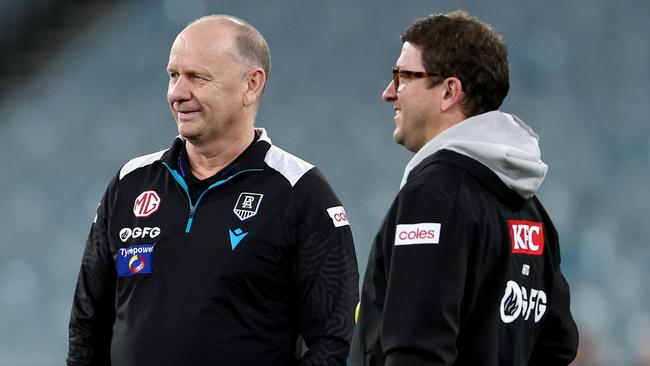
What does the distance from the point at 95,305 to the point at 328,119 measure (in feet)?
11.0

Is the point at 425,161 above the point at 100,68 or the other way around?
the other way around

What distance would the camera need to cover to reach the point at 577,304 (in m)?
5.31

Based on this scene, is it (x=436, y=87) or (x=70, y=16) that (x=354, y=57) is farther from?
(x=436, y=87)

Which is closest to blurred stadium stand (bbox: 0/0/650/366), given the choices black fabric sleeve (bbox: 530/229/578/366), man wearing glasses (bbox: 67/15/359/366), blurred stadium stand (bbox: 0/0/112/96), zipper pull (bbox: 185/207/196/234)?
blurred stadium stand (bbox: 0/0/112/96)

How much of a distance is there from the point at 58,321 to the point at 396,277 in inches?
141

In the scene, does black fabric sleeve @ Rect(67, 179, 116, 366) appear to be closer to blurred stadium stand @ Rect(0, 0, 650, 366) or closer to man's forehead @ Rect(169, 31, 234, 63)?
man's forehead @ Rect(169, 31, 234, 63)

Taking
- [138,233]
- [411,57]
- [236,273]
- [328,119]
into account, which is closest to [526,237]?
[411,57]

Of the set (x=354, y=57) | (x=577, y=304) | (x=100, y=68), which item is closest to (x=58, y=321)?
(x=100, y=68)

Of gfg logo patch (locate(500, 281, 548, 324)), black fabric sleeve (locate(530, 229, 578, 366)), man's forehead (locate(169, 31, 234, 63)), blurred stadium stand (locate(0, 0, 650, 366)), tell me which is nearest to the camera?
gfg logo patch (locate(500, 281, 548, 324))

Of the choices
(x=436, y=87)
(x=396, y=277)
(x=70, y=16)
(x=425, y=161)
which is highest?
(x=70, y=16)

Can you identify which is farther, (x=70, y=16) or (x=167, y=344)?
(x=70, y=16)

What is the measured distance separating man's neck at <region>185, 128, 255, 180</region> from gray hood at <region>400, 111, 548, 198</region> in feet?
1.83

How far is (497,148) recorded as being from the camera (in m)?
1.66

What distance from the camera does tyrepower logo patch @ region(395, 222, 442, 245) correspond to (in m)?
1.56
